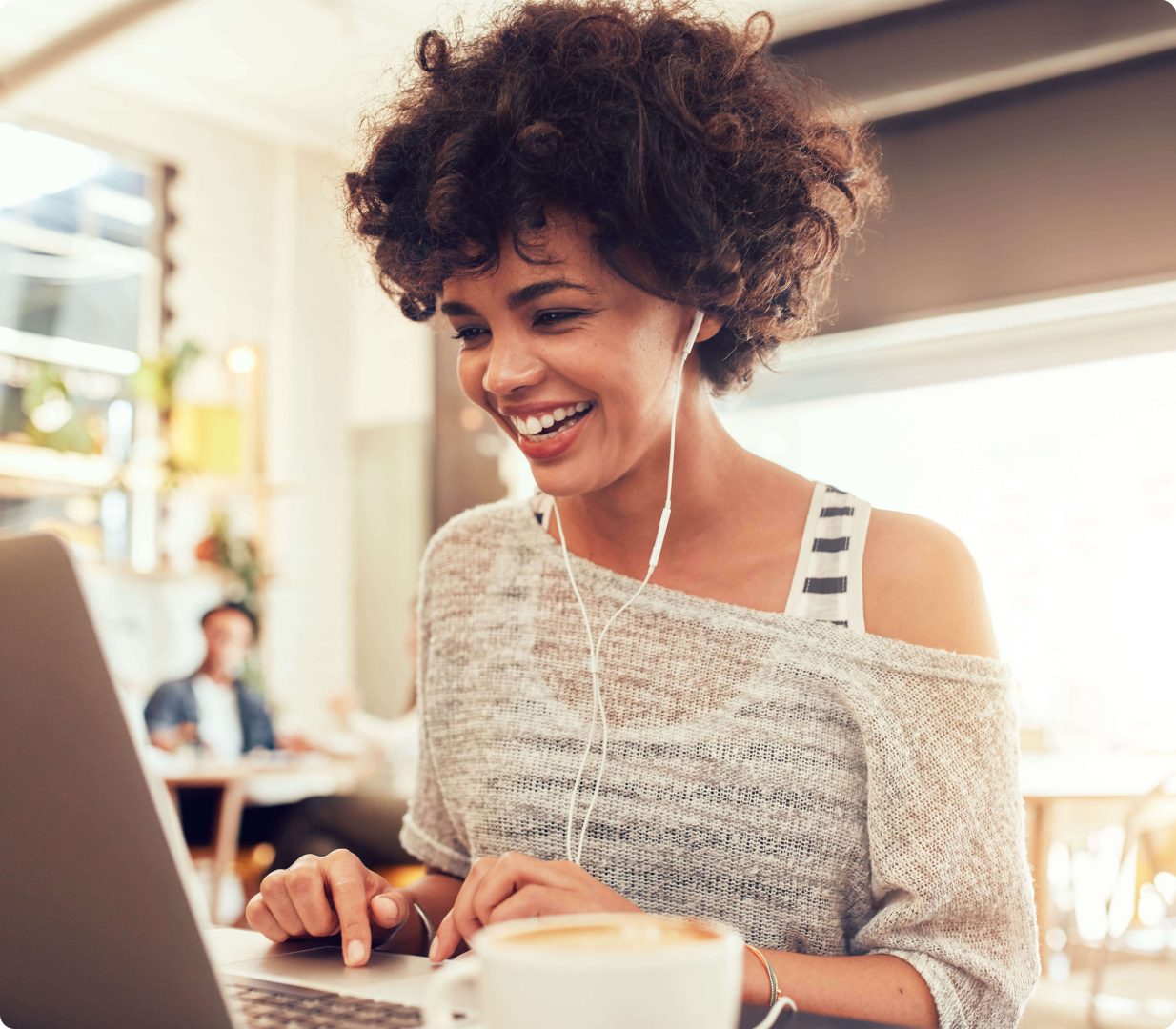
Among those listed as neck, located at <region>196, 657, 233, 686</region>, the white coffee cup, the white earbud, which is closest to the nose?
the white earbud

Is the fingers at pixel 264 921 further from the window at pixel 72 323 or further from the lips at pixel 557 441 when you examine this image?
the window at pixel 72 323

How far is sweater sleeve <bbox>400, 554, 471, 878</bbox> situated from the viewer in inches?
47.1

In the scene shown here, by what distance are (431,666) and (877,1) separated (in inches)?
145

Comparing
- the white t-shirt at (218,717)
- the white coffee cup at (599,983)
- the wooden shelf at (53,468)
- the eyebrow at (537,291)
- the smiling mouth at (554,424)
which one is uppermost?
the wooden shelf at (53,468)

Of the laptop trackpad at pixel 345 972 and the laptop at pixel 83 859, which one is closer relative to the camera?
the laptop at pixel 83 859

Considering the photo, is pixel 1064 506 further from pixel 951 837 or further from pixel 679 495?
pixel 951 837

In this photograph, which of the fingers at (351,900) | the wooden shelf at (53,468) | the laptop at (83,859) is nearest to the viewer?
the laptop at (83,859)

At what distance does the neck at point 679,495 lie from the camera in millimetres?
1155

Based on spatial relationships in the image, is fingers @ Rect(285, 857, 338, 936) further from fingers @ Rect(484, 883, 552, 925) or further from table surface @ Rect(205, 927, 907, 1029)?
fingers @ Rect(484, 883, 552, 925)

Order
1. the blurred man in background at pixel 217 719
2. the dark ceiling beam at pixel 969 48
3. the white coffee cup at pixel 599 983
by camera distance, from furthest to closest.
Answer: the blurred man in background at pixel 217 719 → the dark ceiling beam at pixel 969 48 → the white coffee cup at pixel 599 983

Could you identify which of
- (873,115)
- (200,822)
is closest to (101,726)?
(873,115)

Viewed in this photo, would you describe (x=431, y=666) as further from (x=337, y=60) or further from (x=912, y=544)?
(x=337, y=60)

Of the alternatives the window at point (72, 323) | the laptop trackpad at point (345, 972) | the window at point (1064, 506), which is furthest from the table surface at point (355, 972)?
the window at point (72, 323)

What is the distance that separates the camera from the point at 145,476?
227 inches
